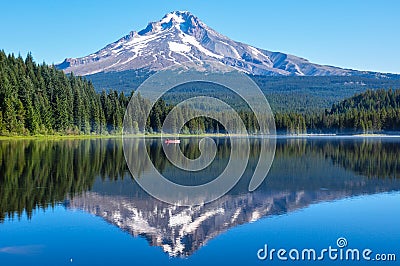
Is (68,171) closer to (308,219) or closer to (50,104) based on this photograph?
(308,219)

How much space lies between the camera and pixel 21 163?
4144cm

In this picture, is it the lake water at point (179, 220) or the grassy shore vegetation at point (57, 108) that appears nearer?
the lake water at point (179, 220)

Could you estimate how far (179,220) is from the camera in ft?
A: 73.9

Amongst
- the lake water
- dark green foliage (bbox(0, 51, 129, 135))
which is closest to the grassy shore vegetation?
dark green foliage (bbox(0, 51, 129, 135))

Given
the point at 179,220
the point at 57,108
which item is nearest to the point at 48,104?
the point at 57,108

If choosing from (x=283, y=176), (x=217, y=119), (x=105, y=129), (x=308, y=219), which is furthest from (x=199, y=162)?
(x=217, y=119)

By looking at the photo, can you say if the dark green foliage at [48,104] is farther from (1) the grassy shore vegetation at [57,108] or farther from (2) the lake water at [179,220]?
(2) the lake water at [179,220]

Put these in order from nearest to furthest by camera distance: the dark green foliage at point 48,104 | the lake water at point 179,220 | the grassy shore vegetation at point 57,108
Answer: the lake water at point 179,220 < the dark green foliage at point 48,104 < the grassy shore vegetation at point 57,108

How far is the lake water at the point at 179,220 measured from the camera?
1681cm

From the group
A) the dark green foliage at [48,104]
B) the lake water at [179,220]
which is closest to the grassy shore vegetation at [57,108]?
the dark green foliage at [48,104]

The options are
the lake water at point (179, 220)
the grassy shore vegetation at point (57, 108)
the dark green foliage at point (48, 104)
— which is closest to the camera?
the lake water at point (179, 220)

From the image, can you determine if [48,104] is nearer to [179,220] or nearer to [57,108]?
[57,108]

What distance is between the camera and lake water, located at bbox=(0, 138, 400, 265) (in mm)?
16812

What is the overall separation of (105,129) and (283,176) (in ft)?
299
